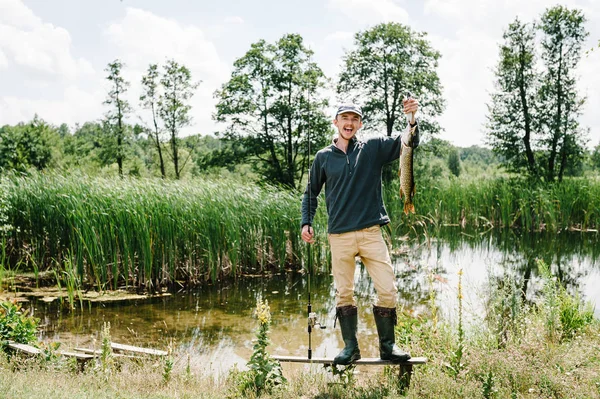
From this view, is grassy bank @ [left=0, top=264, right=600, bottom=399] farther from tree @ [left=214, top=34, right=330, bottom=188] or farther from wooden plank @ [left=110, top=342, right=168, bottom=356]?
tree @ [left=214, top=34, right=330, bottom=188]

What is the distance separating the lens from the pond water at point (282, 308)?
6.40 meters

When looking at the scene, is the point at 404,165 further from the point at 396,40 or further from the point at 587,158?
the point at 396,40

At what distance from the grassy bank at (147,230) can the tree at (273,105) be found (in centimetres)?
1767

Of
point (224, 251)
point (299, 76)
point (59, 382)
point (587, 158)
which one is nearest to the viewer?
point (59, 382)

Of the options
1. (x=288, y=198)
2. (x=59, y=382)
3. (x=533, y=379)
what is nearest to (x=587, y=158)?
(x=288, y=198)

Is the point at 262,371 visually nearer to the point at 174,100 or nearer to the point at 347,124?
the point at 347,124

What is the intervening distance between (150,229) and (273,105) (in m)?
20.8

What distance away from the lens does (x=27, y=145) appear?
47.0m

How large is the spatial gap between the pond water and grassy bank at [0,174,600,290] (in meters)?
0.58

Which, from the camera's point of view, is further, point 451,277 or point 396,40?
point 396,40

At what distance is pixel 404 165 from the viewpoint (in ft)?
11.7

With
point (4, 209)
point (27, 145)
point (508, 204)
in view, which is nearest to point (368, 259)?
point (4, 209)

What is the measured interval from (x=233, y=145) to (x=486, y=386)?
2699 cm

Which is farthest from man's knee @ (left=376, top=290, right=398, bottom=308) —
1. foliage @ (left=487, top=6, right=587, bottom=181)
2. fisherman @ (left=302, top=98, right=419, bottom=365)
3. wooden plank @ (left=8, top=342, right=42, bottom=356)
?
foliage @ (left=487, top=6, right=587, bottom=181)
